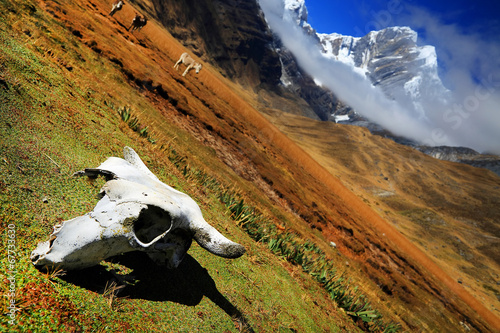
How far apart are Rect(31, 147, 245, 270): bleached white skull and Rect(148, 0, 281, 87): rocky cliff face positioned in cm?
6844

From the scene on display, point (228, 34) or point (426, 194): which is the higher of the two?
point (228, 34)

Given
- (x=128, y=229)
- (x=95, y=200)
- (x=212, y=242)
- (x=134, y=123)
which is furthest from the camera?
(x=134, y=123)

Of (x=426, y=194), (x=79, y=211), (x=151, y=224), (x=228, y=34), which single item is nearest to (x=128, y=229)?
(x=151, y=224)

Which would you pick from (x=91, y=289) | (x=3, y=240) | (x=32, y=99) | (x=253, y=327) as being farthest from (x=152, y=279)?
(x=32, y=99)

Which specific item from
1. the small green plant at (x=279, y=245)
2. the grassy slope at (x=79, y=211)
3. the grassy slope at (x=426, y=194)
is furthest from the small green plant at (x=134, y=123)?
the grassy slope at (x=426, y=194)

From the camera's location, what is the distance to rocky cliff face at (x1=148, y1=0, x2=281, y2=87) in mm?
71750

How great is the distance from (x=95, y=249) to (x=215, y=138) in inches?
505

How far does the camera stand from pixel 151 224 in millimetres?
2135

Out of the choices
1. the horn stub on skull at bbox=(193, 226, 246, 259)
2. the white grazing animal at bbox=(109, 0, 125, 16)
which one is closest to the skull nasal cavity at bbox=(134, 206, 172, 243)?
the horn stub on skull at bbox=(193, 226, 246, 259)

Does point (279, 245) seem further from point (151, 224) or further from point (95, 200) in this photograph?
point (151, 224)

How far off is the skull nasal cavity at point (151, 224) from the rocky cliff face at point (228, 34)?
2703 inches

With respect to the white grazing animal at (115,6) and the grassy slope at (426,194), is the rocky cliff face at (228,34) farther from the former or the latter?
the white grazing animal at (115,6)

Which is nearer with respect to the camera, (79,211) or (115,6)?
(79,211)

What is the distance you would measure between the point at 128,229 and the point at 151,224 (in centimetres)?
29
